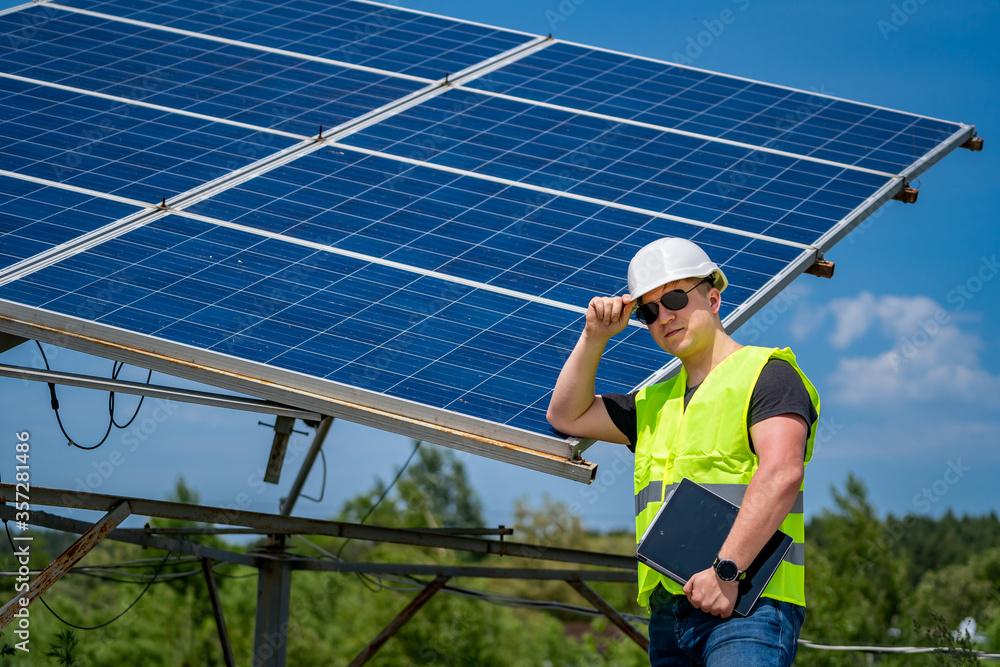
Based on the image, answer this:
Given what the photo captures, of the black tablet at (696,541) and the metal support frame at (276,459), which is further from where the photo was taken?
the metal support frame at (276,459)

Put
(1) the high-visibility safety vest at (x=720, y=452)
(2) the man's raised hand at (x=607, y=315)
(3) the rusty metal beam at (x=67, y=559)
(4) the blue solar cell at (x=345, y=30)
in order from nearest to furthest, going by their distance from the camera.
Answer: (1) the high-visibility safety vest at (x=720, y=452)
(2) the man's raised hand at (x=607, y=315)
(3) the rusty metal beam at (x=67, y=559)
(4) the blue solar cell at (x=345, y=30)

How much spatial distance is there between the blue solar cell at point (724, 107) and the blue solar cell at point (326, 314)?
14.5ft

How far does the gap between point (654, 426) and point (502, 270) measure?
300 centimetres

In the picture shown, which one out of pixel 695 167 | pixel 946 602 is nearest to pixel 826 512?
pixel 946 602

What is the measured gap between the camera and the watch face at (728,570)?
4602 millimetres

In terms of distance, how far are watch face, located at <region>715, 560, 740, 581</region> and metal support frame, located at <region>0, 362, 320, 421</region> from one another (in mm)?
2949

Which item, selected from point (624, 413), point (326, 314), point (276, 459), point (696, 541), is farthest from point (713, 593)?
point (276, 459)

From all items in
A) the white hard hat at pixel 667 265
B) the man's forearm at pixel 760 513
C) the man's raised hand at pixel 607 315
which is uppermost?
the white hard hat at pixel 667 265

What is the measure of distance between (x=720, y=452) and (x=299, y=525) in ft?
16.6

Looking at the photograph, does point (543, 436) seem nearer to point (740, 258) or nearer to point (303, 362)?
point (303, 362)

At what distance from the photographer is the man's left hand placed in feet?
15.2

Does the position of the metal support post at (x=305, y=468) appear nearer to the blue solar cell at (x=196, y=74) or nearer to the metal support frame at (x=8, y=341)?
the blue solar cell at (x=196, y=74)

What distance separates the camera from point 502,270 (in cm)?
820

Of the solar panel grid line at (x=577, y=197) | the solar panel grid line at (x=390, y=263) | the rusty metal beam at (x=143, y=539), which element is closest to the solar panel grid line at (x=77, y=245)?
the solar panel grid line at (x=390, y=263)
